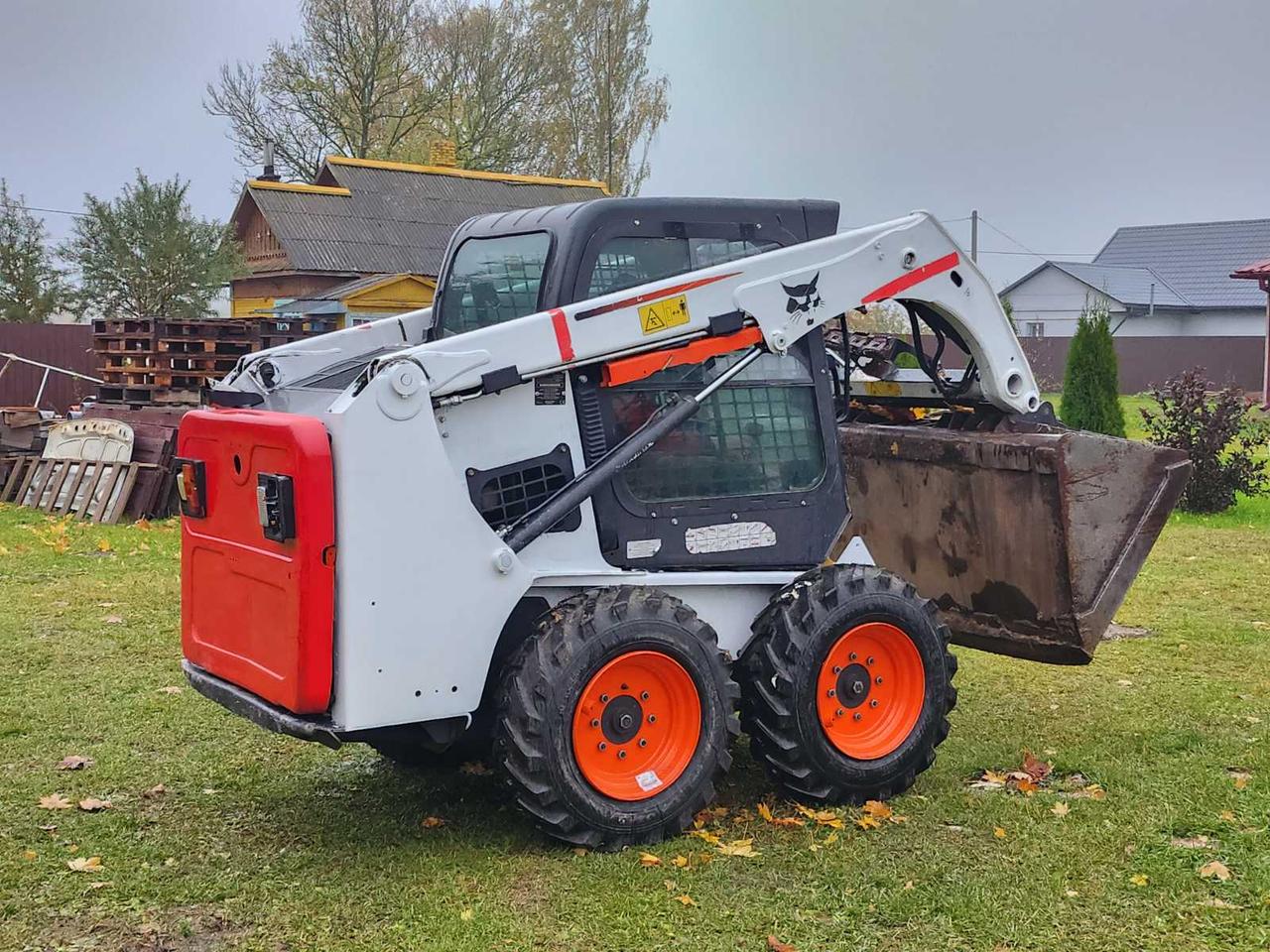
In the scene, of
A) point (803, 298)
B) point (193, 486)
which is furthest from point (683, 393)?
point (193, 486)

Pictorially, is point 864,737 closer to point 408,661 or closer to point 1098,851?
point 1098,851

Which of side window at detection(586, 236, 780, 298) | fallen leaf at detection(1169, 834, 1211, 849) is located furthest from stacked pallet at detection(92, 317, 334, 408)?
fallen leaf at detection(1169, 834, 1211, 849)

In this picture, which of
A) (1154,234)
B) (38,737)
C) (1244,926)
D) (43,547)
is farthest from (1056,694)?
(1154,234)

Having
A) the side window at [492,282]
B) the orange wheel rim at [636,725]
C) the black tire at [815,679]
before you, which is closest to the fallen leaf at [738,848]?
the orange wheel rim at [636,725]

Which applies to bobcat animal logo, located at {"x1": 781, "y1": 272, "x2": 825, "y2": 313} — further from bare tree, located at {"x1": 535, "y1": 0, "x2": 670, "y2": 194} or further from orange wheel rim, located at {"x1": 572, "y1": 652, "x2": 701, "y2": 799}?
bare tree, located at {"x1": 535, "y1": 0, "x2": 670, "y2": 194}

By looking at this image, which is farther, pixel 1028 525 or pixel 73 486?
pixel 73 486

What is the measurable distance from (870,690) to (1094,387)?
1183 centimetres

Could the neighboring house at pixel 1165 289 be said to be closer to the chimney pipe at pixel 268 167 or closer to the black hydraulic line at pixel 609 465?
the chimney pipe at pixel 268 167

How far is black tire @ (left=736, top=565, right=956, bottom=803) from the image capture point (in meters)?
5.23

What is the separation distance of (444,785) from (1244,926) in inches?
119

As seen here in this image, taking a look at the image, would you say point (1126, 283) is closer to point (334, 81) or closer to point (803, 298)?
point (334, 81)

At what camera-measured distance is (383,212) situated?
95.1ft

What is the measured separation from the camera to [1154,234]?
6116 centimetres

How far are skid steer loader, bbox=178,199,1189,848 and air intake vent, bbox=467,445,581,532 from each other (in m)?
→ 0.01
